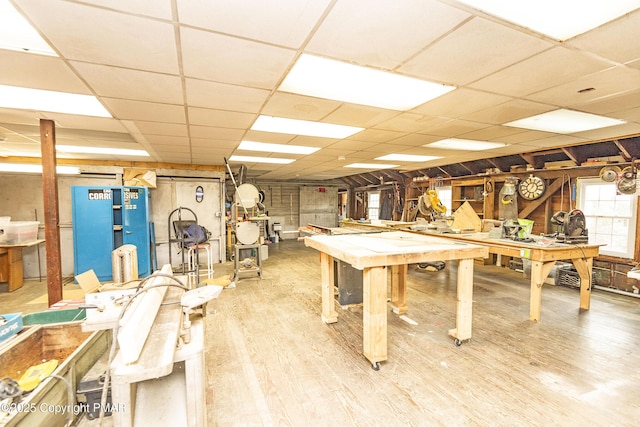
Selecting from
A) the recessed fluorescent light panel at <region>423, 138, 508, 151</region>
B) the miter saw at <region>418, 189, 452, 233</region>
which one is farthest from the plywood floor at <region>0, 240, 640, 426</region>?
the recessed fluorescent light panel at <region>423, 138, 508, 151</region>

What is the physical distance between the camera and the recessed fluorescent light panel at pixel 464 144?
4.58 meters

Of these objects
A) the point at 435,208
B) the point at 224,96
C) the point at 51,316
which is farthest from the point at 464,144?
the point at 51,316

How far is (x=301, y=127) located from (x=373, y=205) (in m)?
7.75

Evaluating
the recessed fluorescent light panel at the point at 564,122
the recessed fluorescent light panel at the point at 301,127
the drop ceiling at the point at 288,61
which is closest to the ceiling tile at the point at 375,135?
the recessed fluorescent light panel at the point at 301,127

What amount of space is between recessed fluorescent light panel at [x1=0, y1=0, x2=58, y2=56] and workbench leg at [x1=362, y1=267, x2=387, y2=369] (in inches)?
105

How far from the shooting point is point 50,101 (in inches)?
106

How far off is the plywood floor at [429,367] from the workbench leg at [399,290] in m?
0.15

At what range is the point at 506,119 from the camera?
3355 mm

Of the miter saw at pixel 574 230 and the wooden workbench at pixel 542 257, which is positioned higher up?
the miter saw at pixel 574 230

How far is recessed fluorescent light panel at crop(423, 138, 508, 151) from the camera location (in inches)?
180

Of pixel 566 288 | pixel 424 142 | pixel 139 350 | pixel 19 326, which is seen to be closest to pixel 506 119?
pixel 424 142

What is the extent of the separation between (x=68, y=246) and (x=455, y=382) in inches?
286

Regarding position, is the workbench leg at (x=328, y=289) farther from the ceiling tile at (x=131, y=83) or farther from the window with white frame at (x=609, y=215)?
the window with white frame at (x=609, y=215)

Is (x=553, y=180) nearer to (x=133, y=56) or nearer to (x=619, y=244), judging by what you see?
(x=619, y=244)
